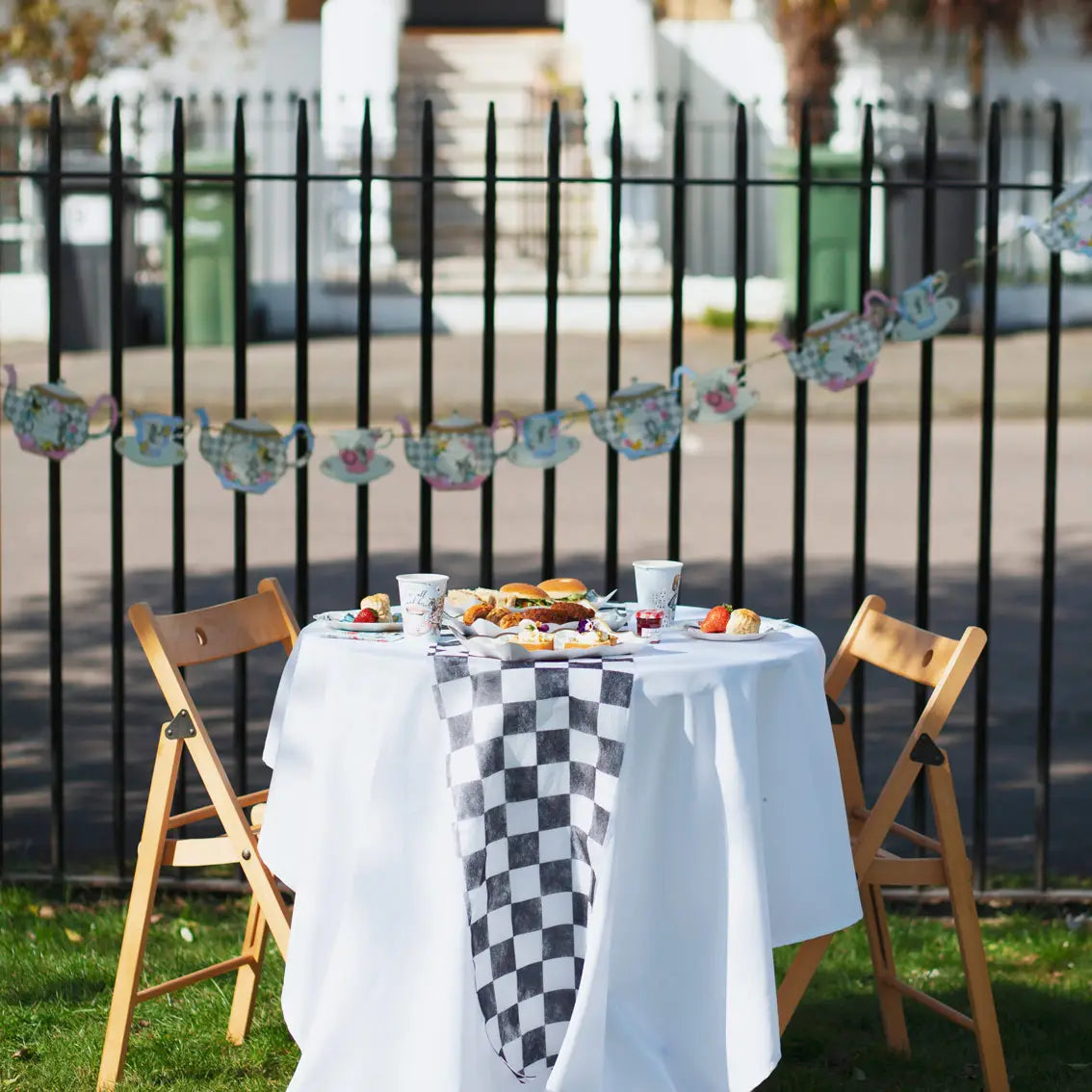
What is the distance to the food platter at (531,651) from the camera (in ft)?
11.6

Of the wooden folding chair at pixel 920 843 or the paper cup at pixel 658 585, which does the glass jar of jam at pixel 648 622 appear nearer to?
the paper cup at pixel 658 585

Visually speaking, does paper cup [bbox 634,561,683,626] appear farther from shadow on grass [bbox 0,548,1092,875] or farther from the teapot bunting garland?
shadow on grass [bbox 0,548,1092,875]

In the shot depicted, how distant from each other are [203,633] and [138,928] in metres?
0.69

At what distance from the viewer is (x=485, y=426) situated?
16.4 feet

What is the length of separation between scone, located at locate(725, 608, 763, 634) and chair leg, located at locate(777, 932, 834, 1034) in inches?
26.3

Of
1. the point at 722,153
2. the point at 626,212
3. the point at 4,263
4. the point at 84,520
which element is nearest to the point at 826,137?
the point at 722,153

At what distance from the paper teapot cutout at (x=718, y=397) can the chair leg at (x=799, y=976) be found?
67.1 inches

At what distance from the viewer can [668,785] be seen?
11.5ft

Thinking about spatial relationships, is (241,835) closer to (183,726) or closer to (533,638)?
(183,726)

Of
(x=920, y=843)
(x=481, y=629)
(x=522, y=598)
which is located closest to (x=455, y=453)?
(x=522, y=598)

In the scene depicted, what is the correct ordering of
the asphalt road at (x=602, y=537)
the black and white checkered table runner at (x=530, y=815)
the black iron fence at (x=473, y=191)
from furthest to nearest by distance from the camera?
the black iron fence at (x=473, y=191) → the asphalt road at (x=602, y=537) → the black and white checkered table runner at (x=530, y=815)

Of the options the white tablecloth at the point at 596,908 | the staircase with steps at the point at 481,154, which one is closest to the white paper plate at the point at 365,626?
the white tablecloth at the point at 596,908

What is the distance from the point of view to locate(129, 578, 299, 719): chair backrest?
13.1 feet

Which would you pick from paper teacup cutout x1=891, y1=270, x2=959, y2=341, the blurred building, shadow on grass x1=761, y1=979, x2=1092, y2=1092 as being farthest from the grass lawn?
the blurred building
